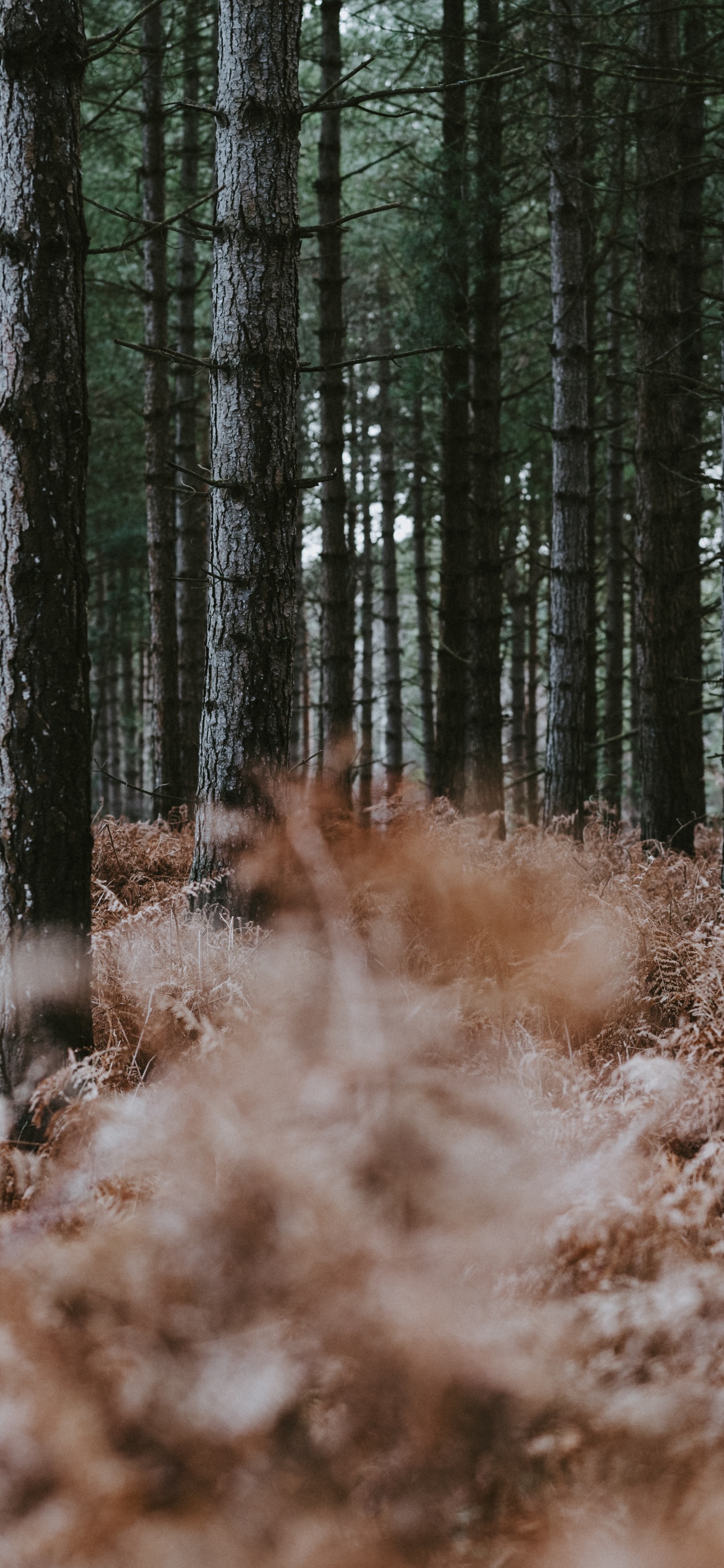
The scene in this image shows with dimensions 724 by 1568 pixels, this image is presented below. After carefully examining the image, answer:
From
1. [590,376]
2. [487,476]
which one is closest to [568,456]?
[590,376]

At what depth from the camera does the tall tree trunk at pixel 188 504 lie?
10.0m

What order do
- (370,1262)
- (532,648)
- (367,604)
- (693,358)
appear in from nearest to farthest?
(370,1262)
(693,358)
(367,604)
(532,648)

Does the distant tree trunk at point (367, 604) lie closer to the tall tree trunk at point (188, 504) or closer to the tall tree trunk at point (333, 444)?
the tall tree trunk at point (188, 504)

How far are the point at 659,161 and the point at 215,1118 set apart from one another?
25.8 ft

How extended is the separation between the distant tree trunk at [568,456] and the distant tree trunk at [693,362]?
0.88m

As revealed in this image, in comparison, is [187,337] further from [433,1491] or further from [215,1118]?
[433,1491]

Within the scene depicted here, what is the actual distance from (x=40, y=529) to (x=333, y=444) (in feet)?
19.9

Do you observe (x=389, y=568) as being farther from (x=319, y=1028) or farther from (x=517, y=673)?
(x=319, y=1028)

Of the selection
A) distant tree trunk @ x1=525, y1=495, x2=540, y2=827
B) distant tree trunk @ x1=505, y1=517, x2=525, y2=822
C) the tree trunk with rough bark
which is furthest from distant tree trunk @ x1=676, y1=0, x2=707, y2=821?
distant tree trunk @ x1=505, y1=517, x2=525, y2=822

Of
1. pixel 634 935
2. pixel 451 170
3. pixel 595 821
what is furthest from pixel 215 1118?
pixel 451 170

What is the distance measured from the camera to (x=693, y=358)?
9.30m

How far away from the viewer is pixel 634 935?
430cm

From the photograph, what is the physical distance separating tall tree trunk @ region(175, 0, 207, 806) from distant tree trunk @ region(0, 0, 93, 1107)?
6488 millimetres

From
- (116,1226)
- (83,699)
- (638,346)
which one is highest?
(638,346)
